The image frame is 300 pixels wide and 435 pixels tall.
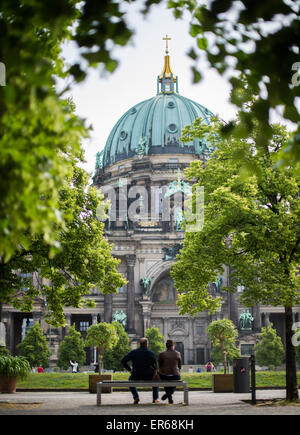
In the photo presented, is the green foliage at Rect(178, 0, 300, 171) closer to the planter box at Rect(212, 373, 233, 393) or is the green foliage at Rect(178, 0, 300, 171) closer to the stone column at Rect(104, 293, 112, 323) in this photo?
the planter box at Rect(212, 373, 233, 393)

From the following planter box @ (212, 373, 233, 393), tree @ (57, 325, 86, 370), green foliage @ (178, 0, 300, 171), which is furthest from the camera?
tree @ (57, 325, 86, 370)

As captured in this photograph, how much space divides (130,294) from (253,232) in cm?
5056

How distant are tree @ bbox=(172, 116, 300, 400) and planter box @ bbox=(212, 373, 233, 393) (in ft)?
15.2

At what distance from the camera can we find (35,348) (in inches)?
2167

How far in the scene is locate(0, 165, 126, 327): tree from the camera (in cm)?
1772

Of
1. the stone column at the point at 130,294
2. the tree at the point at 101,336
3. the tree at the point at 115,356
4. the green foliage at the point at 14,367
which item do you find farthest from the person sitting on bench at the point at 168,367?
the stone column at the point at 130,294

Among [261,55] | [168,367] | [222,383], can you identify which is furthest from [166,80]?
[261,55]

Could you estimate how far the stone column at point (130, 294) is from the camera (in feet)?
217

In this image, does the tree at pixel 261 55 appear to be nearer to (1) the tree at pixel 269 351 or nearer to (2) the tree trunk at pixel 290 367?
(2) the tree trunk at pixel 290 367

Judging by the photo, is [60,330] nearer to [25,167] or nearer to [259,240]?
[259,240]

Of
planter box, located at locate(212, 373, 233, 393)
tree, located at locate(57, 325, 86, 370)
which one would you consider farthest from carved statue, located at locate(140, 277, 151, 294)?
planter box, located at locate(212, 373, 233, 393)

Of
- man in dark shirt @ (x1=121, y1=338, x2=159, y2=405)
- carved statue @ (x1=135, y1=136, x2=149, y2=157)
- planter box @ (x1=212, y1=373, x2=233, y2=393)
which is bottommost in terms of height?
planter box @ (x1=212, y1=373, x2=233, y2=393)

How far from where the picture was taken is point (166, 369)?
615 inches

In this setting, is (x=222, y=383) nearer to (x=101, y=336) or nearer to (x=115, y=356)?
(x=101, y=336)
